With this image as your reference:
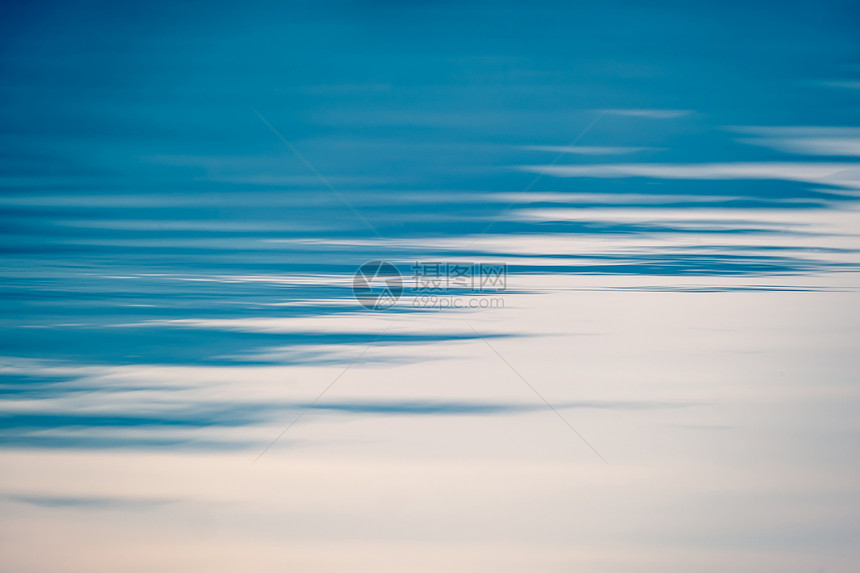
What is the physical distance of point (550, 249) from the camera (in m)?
4.37

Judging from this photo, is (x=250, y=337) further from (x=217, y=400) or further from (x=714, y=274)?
(x=714, y=274)

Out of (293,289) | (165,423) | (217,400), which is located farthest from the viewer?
(293,289)

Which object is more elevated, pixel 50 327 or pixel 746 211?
pixel 746 211

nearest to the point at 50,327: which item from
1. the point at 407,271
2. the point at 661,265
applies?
the point at 407,271

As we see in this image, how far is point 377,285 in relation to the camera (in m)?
3.88

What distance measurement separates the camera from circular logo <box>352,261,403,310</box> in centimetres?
370

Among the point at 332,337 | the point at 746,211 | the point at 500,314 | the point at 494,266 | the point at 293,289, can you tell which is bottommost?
the point at 332,337

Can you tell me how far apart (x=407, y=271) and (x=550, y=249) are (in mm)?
862

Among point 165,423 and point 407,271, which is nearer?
point 165,423

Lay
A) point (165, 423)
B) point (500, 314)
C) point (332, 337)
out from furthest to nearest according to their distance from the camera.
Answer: point (500, 314)
point (332, 337)
point (165, 423)

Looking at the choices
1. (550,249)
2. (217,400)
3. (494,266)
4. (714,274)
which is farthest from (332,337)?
(714,274)

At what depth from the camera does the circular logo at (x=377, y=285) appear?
3695 millimetres

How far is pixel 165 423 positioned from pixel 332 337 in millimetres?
886

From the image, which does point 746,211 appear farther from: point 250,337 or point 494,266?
point 250,337
